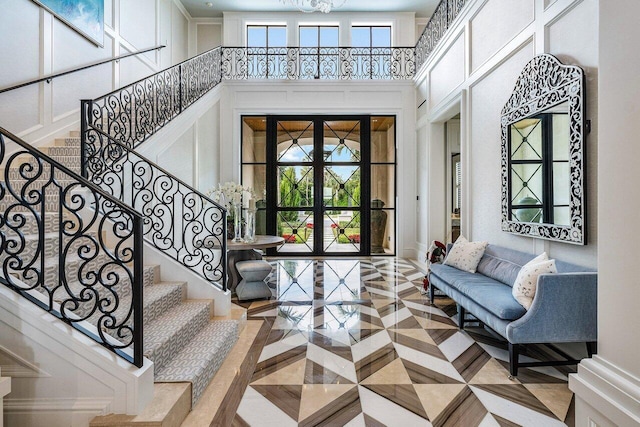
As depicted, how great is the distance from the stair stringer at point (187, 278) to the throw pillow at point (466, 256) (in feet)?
8.96

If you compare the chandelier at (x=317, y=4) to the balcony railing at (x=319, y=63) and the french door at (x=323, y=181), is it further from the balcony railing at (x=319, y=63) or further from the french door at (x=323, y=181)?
the french door at (x=323, y=181)

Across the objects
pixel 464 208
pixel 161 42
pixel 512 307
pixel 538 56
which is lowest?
pixel 512 307

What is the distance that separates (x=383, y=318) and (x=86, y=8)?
19.8 ft

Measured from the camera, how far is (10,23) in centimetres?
389

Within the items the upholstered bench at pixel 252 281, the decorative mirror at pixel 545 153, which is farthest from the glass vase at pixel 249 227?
the decorative mirror at pixel 545 153

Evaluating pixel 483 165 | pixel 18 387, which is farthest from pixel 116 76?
pixel 483 165

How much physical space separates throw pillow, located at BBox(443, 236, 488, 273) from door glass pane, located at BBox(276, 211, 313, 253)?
169 inches

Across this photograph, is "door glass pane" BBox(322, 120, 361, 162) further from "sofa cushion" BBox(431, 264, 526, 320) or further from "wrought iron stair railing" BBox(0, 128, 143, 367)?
"wrought iron stair railing" BBox(0, 128, 143, 367)

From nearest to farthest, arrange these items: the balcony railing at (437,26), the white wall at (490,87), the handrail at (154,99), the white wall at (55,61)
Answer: the white wall at (490,87)
the white wall at (55,61)
the handrail at (154,99)
the balcony railing at (437,26)

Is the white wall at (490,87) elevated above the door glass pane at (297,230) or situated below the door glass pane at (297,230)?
above

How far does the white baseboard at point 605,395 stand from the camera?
91cm

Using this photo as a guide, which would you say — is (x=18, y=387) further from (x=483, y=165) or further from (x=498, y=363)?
(x=483, y=165)

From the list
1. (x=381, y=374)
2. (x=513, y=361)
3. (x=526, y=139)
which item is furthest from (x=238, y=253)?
(x=526, y=139)

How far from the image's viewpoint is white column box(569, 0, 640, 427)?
0.94 m
